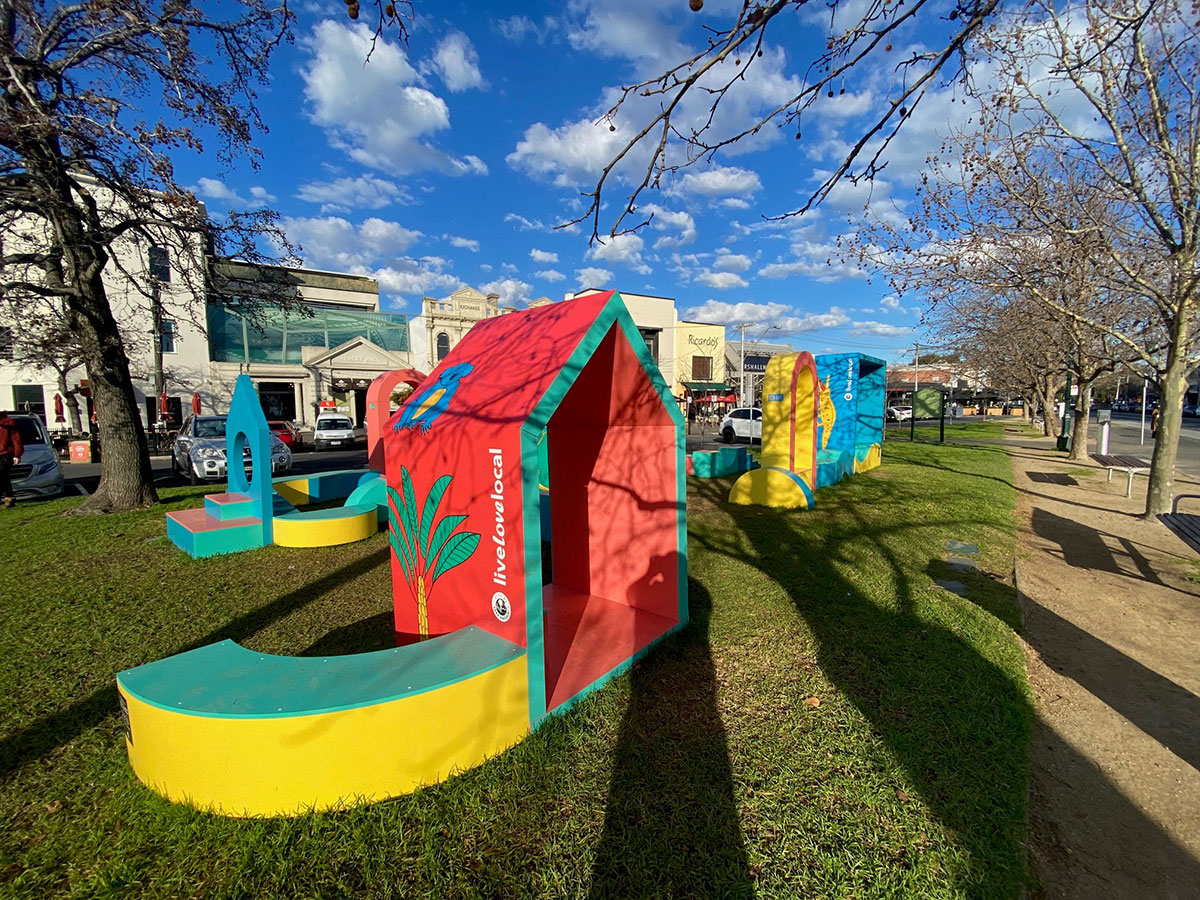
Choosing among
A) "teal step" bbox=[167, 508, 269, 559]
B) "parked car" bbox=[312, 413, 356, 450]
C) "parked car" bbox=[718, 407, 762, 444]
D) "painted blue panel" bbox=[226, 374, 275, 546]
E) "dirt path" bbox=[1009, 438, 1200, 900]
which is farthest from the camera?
"parked car" bbox=[718, 407, 762, 444]

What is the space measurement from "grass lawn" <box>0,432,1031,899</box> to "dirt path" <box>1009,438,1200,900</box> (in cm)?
20

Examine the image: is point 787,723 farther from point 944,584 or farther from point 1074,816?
point 944,584

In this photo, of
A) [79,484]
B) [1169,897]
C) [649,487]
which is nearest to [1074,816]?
[1169,897]

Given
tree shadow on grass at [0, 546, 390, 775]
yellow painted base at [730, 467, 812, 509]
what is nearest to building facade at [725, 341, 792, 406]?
yellow painted base at [730, 467, 812, 509]

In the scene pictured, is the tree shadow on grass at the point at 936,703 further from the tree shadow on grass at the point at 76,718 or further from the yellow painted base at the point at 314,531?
the yellow painted base at the point at 314,531

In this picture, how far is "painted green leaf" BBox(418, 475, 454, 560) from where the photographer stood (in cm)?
341

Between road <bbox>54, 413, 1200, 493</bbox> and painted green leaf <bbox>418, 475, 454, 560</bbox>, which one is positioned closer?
painted green leaf <bbox>418, 475, 454, 560</bbox>

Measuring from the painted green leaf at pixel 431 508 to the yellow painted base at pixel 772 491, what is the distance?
732cm

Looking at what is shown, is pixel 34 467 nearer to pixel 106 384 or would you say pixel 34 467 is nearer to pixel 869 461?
pixel 106 384

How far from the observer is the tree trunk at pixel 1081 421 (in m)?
15.7

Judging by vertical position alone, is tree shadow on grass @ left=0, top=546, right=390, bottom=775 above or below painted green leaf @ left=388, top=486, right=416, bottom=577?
below

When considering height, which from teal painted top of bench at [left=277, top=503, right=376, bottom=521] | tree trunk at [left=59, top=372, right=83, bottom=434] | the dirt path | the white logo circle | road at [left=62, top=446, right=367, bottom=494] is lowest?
the dirt path

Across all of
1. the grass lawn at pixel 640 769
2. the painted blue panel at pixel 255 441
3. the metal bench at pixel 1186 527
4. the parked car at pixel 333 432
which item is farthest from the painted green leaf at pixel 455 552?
the parked car at pixel 333 432

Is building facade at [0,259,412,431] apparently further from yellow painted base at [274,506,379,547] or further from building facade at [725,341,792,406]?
building facade at [725,341,792,406]
